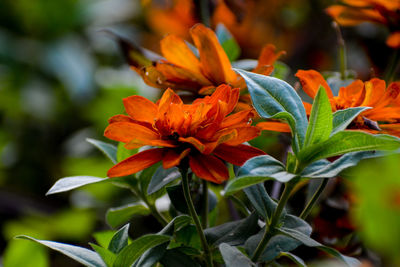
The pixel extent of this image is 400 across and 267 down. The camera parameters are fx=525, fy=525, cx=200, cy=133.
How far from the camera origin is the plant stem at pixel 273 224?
0.36 meters

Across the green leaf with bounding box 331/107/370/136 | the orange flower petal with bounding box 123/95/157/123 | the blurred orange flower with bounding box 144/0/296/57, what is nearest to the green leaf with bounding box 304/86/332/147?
the green leaf with bounding box 331/107/370/136

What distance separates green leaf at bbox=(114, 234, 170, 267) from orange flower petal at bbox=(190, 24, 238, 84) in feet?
0.50

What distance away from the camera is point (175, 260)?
0.40 m

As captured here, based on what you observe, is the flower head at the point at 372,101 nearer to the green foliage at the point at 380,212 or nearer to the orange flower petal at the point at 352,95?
the orange flower petal at the point at 352,95

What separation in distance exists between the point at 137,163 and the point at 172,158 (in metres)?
0.03

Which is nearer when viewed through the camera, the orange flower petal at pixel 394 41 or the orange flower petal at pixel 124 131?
the orange flower petal at pixel 124 131

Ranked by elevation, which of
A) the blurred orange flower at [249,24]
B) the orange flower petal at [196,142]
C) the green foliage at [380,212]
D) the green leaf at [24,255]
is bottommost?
the blurred orange flower at [249,24]

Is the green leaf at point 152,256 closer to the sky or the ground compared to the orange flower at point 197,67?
closer to the ground

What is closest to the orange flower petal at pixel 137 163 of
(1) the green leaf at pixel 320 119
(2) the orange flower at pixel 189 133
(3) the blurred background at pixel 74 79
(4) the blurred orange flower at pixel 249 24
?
(2) the orange flower at pixel 189 133

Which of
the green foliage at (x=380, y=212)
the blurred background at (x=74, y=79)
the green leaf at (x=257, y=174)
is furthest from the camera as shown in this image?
the blurred background at (x=74, y=79)

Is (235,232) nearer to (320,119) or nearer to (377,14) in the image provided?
(320,119)

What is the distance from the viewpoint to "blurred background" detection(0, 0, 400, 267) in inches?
43.6

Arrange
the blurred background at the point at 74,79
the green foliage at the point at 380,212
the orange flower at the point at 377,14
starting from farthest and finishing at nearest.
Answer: the blurred background at the point at 74,79
the orange flower at the point at 377,14
the green foliage at the point at 380,212

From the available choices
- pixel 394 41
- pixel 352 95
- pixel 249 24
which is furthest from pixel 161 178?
pixel 249 24
